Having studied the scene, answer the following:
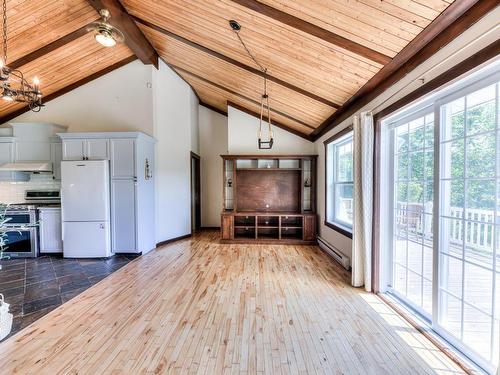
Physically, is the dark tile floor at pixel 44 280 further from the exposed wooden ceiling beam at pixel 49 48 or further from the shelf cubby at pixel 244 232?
the exposed wooden ceiling beam at pixel 49 48

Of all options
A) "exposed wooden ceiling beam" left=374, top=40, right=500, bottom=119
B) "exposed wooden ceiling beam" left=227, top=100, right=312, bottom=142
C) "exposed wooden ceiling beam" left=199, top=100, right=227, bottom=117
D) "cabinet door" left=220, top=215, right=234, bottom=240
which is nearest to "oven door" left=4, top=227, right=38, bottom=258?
"cabinet door" left=220, top=215, right=234, bottom=240

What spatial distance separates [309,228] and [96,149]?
469 centimetres

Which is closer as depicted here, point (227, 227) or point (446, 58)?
point (446, 58)

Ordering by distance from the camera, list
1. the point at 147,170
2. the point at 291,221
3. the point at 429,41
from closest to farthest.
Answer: the point at 429,41 → the point at 147,170 → the point at 291,221

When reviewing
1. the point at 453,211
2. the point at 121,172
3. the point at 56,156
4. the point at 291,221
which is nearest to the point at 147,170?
the point at 121,172

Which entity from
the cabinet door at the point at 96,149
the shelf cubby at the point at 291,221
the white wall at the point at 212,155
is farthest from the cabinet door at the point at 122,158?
the shelf cubby at the point at 291,221

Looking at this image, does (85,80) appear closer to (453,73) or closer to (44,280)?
(44,280)

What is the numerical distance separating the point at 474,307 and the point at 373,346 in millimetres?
813

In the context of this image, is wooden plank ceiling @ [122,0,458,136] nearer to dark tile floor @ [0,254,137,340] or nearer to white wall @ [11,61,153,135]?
white wall @ [11,61,153,135]

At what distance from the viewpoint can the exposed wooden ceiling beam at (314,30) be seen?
2338 millimetres

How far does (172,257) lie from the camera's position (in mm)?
4551

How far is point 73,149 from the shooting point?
4.52 metres

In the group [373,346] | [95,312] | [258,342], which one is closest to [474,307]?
[373,346]

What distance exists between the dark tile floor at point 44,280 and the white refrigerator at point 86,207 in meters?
0.27
